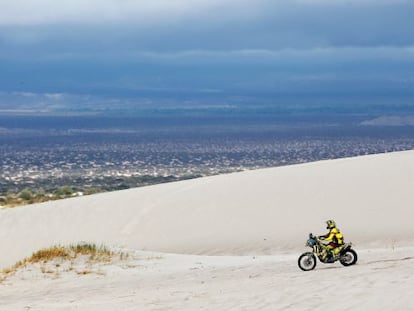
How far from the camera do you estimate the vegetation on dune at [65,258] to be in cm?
1538

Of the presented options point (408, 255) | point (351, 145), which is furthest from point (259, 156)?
point (408, 255)

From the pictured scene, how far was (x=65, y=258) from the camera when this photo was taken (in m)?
16.0

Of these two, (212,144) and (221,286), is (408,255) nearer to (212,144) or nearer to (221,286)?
(221,286)

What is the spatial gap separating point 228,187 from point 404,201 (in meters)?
5.05

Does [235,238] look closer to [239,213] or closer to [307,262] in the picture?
[239,213]

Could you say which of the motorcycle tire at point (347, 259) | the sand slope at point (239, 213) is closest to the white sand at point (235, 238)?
the sand slope at point (239, 213)

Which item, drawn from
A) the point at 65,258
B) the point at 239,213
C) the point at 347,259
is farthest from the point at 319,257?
the point at 239,213

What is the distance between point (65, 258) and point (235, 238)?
4.96 m

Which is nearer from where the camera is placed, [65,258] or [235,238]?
[65,258]

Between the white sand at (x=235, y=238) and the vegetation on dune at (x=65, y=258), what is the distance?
1.10 feet

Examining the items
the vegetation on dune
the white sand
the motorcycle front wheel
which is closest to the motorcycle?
the motorcycle front wheel

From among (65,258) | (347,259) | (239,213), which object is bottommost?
(347,259)

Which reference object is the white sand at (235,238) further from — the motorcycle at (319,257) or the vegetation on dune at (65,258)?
the vegetation on dune at (65,258)

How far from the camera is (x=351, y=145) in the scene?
8138 cm
